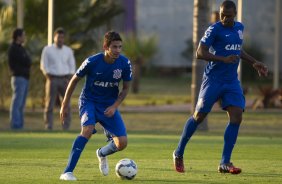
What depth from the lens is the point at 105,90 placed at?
12797 millimetres

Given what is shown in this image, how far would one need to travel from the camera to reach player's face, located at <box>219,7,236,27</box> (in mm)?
13195

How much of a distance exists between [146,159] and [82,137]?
2960 mm

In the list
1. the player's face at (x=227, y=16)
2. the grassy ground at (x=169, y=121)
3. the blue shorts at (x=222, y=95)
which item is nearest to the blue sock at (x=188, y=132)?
the blue shorts at (x=222, y=95)

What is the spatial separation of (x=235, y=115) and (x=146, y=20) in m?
40.3

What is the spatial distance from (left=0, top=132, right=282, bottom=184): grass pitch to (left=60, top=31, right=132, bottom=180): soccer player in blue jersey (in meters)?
0.59

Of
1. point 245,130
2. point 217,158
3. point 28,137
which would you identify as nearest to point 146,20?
point 245,130

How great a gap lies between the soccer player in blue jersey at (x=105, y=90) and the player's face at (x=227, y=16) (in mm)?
1486

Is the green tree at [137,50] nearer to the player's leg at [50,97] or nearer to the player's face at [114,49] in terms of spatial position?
the player's leg at [50,97]

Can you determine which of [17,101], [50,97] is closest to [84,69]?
[50,97]

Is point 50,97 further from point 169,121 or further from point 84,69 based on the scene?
point 84,69

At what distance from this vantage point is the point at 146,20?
53.4 m

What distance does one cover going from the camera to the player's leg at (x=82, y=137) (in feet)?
39.9

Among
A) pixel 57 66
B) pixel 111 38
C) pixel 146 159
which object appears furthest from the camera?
pixel 57 66

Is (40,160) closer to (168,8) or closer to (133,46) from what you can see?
(133,46)
